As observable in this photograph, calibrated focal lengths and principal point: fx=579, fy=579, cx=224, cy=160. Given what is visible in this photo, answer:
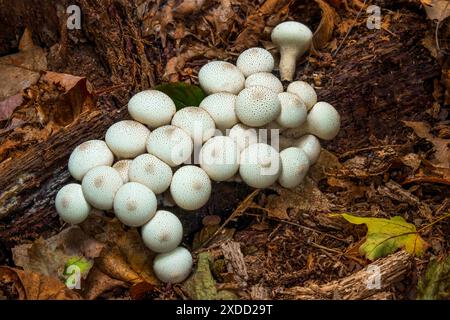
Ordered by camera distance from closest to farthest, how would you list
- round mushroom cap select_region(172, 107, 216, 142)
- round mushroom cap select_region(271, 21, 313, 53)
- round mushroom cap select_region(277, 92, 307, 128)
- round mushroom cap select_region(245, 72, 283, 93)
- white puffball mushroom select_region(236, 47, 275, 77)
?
1. round mushroom cap select_region(172, 107, 216, 142)
2. round mushroom cap select_region(277, 92, 307, 128)
3. round mushroom cap select_region(245, 72, 283, 93)
4. white puffball mushroom select_region(236, 47, 275, 77)
5. round mushroom cap select_region(271, 21, 313, 53)

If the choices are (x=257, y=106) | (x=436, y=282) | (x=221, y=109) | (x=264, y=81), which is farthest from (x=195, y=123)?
(x=436, y=282)

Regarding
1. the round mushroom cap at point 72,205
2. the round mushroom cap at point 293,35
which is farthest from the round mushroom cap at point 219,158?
the round mushroom cap at point 293,35

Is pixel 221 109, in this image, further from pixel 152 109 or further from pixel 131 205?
pixel 131 205

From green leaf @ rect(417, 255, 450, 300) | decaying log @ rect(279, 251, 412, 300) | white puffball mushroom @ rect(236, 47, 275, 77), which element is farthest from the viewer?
white puffball mushroom @ rect(236, 47, 275, 77)

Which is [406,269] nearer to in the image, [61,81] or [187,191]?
[187,191]

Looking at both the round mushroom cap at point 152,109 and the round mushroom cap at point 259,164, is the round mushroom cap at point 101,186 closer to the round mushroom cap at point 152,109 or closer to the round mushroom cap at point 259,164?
the round mushroom cap at point 152,109

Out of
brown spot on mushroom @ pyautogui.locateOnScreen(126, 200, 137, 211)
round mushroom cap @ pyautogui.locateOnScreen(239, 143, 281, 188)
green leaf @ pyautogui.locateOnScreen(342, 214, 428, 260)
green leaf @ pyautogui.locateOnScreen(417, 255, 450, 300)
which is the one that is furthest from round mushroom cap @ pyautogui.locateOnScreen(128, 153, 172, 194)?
green leaf @ pyautogui.locateOnScreen(417, 255, 450, 300)

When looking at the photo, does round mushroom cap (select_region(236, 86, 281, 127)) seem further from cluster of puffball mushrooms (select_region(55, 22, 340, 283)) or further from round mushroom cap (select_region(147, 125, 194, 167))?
round mushroom cap (select_region(147, 125, 194, 167))
